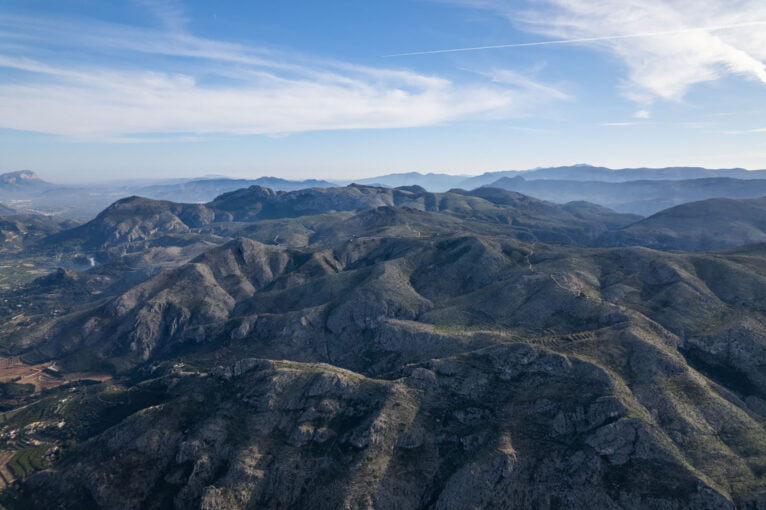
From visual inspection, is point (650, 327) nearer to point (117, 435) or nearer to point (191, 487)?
point (191, 487)

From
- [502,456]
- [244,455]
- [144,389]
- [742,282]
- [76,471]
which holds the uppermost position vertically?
[742,282]

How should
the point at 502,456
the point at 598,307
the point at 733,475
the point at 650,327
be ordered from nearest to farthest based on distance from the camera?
the point at 733,475 < the point at 502,456 < the point at 650,327 < the point at 598,307

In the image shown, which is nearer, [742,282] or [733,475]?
[733,475]

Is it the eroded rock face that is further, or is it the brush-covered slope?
the eroded rock face

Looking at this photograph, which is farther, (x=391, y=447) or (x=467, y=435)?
(x=467, y=435)

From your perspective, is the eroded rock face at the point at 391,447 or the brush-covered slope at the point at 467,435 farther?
the eroded rock face at the point at 391,447

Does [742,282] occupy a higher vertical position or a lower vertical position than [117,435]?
higher

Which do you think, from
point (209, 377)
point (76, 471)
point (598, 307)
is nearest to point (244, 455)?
point (209, 377)

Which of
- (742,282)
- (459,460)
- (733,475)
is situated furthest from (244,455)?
(742,282)

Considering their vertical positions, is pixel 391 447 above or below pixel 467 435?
below

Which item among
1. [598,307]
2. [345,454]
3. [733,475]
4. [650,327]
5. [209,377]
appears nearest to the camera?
[733,475]

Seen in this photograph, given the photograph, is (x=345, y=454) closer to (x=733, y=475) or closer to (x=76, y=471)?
(x=76, y=471)
